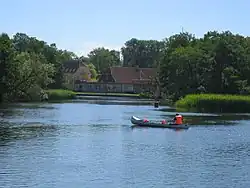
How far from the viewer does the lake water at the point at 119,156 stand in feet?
89.1

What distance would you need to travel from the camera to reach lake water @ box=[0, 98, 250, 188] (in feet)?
89.1

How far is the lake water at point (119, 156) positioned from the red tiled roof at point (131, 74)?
363 ft

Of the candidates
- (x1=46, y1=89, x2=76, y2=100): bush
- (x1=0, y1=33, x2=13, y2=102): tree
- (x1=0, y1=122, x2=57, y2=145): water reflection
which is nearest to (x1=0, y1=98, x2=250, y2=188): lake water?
(x1=0, y1=122, x2=57, y2=145): water reflection

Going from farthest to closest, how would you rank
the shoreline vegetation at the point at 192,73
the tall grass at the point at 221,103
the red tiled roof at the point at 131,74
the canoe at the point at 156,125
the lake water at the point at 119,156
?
the red tiled roof at the point at 131,74
the shoreline vegetation at the point at 192,73
the tall grass at the point at 221,103
the canoe at the point at 156,125
the lake water at the point at 119,156

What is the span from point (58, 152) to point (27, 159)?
3273mm

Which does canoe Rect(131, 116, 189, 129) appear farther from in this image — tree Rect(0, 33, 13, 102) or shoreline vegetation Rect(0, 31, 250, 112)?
tree Rect(0, 33, 13, 102)

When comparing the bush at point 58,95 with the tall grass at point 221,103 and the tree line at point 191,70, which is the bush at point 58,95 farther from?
the tall grass at point 221,103

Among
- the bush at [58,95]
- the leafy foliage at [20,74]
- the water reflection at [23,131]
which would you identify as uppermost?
the leafy foliage at [20,74]

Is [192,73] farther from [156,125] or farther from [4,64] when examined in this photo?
[156,125]

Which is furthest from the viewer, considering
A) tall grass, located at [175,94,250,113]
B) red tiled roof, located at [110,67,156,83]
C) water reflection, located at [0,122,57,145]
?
red tiled roof, located at [110,67,156,83]

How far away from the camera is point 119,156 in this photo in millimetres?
34344

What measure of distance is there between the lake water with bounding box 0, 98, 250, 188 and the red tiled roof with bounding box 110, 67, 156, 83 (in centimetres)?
11067

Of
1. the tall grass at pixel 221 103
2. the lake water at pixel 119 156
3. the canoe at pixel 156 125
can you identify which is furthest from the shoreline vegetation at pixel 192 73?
the lake water at pixel 119 156

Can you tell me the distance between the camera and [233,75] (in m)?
93.6
